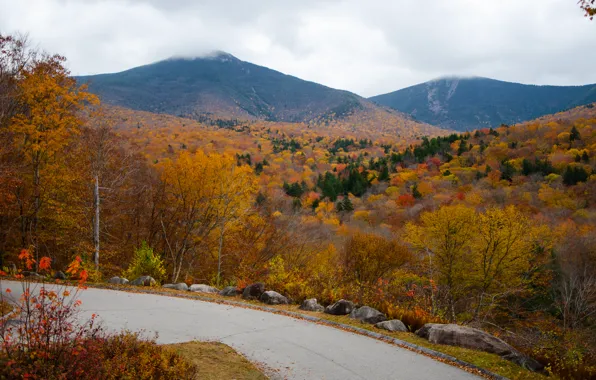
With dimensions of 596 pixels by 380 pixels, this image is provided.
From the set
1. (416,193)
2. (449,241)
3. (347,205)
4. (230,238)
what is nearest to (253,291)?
(230,238)

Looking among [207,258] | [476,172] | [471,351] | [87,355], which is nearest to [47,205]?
[207,258]

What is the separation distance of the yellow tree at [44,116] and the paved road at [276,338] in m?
8.61

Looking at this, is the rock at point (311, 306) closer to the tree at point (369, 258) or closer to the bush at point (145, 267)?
the bush at point (145, 267)

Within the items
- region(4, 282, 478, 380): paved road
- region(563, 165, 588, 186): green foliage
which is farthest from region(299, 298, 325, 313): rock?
region(563, 165, 588, 186): green foliage

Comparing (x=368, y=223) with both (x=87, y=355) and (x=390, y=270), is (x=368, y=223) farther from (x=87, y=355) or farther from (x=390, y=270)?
(x=87, y=355)

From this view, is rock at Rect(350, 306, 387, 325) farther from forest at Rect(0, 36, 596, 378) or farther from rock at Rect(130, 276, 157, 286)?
rock at Rect(130, 276, 157, 286)

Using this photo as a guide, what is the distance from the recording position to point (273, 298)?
1277 cm

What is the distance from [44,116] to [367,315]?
1584 centimetres

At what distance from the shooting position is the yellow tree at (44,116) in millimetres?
16562

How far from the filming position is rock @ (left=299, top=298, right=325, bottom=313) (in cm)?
1185

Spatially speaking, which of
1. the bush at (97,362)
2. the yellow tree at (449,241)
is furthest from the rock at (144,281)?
the yellow tree at (449,241)

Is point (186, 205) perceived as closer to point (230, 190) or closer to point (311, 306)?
point (230, 190)

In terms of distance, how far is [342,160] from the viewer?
148 meters

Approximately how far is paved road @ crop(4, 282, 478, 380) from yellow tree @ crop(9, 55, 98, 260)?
861 centimetres
